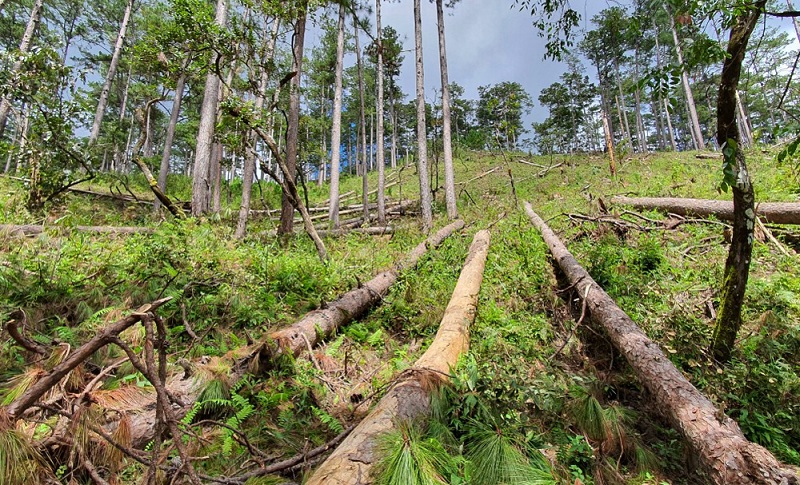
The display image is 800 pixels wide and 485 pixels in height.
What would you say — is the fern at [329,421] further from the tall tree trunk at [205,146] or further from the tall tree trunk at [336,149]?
the tall tree trunk at [336,149]

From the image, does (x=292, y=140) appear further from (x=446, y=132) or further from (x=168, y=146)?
(x=168, y=146)

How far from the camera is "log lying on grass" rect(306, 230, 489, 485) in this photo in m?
1.64

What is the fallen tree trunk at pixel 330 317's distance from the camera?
3.29 m

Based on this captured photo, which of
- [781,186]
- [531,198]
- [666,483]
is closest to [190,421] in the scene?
[666,483]

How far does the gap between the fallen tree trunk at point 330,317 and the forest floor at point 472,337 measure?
0.52 feet

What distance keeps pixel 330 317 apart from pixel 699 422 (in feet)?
11.0

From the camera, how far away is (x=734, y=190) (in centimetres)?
262

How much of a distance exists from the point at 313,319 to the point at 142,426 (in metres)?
1.81

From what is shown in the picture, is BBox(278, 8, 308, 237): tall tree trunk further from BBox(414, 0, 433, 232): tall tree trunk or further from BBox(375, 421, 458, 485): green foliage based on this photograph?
BBox(375, 421, 458, 485): green foliage

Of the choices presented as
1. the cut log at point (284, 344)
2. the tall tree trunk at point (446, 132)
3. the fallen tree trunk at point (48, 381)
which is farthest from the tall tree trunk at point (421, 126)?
the fallen tree trunk at point (48, 381)

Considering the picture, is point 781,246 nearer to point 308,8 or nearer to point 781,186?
point 781,186

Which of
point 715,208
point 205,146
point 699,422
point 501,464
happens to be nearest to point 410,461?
point 501,464

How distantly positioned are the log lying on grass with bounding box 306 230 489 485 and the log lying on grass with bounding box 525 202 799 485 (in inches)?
57.4

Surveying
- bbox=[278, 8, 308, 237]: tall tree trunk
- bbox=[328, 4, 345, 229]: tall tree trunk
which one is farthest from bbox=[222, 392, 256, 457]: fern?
bbox=[328, 4, 345, 229]: tall tree trunk
